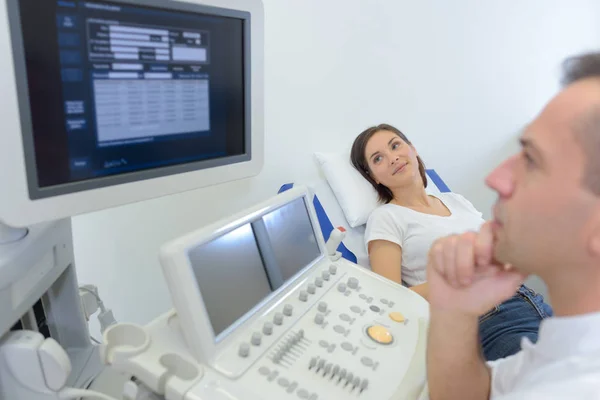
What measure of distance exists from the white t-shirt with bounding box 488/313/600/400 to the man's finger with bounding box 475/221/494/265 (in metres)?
0.10

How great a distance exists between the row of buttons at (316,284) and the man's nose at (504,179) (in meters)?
0.39

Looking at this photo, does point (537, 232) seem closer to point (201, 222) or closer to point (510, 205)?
point (510, 205)

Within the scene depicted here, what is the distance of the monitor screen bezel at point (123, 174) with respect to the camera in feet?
1.63

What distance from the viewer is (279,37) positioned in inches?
54.9

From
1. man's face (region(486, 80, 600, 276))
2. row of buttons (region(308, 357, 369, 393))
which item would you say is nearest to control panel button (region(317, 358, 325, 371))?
row of buttons (region(308, 357, 369, 393))

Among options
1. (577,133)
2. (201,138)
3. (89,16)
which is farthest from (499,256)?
(89,16)

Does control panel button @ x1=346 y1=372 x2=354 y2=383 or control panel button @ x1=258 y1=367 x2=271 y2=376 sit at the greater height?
control panel button @ x1=258 y1=367 x2=271 y2=376

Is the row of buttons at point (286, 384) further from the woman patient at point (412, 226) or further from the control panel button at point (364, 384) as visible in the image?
the woman patient at point (412, 226)

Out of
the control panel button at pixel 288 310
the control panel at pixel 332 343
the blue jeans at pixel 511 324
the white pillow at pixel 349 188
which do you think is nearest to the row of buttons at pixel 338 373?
the control panel at pixel 332 343

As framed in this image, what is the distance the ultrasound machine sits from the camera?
54cm

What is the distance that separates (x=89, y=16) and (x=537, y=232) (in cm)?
57

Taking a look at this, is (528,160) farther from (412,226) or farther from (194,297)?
(412,226)

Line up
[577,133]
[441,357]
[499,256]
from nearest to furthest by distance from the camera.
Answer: [577,133]
[499,256]
[441,357]

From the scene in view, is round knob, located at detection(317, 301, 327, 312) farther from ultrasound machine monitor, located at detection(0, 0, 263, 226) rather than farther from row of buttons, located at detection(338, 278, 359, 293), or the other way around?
ultrasound machine monitor, located at detection(0, 0, 263, 226)
